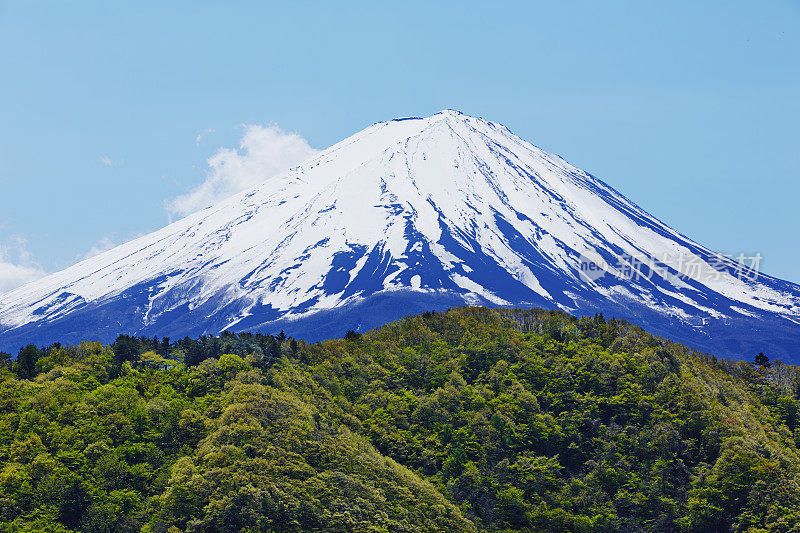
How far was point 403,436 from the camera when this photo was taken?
59.9m

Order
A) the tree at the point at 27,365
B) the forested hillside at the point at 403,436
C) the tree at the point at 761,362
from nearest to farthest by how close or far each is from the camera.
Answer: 1. the forested hillside at the point at 403,436
2. the tree at the point at 27,365
3. the tree at the point at 761,362

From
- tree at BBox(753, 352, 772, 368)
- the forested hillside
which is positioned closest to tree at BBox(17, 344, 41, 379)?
the forested hillside

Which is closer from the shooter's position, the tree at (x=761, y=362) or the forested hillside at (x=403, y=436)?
the forested hillside at (x=403, y=436)

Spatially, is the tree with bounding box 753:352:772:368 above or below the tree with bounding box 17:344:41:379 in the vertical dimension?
below

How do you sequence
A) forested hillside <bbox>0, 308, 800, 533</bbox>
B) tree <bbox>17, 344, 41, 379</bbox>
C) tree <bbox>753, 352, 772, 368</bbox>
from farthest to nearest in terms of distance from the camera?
tree <bbox>753, 352, 772, 368</bbox> < tree <bbox>17, 344, 41, 379</bbox> < forested hillside <bbox>0, 308, 800, 533</bbox>

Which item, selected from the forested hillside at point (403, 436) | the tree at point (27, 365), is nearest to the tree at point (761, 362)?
the forested hillside at point (403, 436)

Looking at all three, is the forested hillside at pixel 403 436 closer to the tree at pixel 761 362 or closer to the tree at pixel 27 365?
the tree at pixel 27 365

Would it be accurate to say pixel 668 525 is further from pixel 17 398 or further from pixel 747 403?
pixel 17 398

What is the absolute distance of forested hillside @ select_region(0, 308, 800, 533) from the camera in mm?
47406

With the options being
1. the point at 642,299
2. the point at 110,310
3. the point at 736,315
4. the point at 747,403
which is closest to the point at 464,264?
the point at 642,299

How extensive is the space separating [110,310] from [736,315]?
141 meters

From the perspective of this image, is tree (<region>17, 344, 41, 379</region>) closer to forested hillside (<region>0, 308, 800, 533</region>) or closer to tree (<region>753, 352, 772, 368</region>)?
forested hillside (<region>0, 308, 800, 533</region>)

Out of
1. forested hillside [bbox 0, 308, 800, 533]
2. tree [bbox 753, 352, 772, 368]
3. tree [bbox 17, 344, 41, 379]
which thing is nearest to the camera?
forested hillside [bbox 0, 308, 800, 533]

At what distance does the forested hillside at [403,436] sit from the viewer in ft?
156
